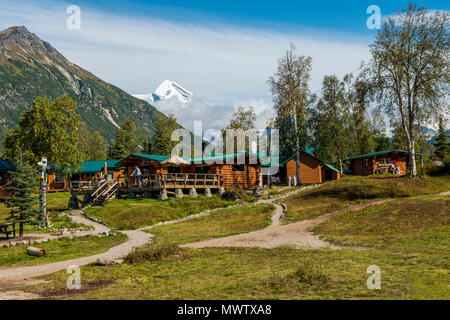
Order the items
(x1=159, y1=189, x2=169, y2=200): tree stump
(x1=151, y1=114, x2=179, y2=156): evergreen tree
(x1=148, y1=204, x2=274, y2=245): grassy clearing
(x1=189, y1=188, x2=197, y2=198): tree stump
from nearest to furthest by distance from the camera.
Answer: (x1=148, y1=204, x2=274, y2=245): grassy clearing, (x1=159, y1=189, x2=169, y2=200): tree stump, (x1=189, y1=188, x2=197, y2=198): tree stump, (x1=151, y1=114, x2=179, y2=156): evergreen tree

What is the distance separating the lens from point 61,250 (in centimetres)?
1886

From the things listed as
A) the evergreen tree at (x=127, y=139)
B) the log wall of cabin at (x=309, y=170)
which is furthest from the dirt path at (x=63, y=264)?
the evergreen tree at (x=127, y=139)

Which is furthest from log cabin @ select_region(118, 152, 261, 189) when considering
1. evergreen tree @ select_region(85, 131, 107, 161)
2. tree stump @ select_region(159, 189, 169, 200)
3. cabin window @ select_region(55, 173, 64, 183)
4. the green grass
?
evergreen tree @ select_region(85, 131, 107, 161)

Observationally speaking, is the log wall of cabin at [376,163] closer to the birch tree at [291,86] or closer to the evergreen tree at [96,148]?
the birch tree at [291,86]

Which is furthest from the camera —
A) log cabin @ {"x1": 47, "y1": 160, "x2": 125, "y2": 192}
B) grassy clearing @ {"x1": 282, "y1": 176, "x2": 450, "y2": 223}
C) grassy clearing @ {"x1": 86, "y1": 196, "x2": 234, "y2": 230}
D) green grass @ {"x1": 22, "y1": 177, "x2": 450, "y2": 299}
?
log cabin @ {"x1": 47, "y1": 160, "x2": 125, "y2": 192}

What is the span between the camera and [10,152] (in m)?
54.7

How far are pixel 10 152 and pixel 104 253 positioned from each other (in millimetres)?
45320

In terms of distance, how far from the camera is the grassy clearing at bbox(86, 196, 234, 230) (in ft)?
96.0

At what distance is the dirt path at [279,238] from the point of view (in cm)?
1850

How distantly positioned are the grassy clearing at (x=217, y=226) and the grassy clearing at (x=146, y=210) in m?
2.48

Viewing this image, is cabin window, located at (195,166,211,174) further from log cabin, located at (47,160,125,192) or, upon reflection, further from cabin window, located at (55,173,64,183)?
cabin window, located at (55,173,64,183)

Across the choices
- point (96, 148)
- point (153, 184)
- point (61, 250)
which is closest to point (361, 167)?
point (153, 184)

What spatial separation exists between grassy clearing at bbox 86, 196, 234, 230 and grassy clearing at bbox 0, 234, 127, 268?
5.34 m
